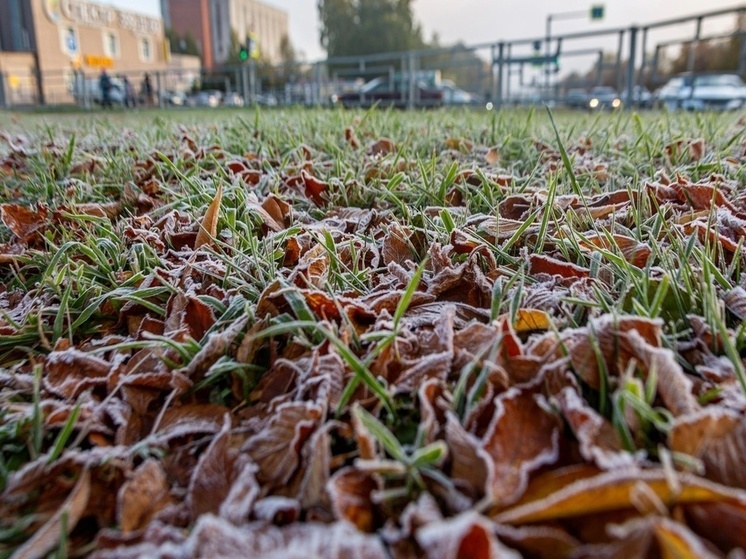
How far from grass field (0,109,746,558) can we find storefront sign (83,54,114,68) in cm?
4207

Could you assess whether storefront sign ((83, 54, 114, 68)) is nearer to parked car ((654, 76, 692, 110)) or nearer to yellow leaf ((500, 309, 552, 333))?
parked car ((654, 76, 692, 110))

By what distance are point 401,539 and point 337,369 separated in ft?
0.89

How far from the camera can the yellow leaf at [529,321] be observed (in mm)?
831

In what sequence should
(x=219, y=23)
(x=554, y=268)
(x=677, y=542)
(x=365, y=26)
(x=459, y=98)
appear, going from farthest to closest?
(x=219, y=23)
(x=365, y=26)
(x=459, y=98)
(x=554, y=268)
(x=677, y=542)

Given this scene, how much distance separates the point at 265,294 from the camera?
0.92 metres

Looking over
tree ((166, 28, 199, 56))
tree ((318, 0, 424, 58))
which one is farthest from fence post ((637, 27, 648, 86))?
tree ((166, 28, 199, 56))

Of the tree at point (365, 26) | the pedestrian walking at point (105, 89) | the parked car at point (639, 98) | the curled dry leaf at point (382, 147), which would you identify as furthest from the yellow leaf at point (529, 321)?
the tree at point (365, 26)

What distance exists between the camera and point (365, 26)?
3572cm

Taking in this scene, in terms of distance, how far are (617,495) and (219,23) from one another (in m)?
69.4

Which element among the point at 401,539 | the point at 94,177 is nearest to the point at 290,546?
the point at 401,539

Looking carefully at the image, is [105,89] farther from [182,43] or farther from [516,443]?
[182,43]

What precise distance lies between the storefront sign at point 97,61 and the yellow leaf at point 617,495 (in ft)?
141

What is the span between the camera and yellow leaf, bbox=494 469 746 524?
48 cm

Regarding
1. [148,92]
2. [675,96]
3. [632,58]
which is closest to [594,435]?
[632,58]
